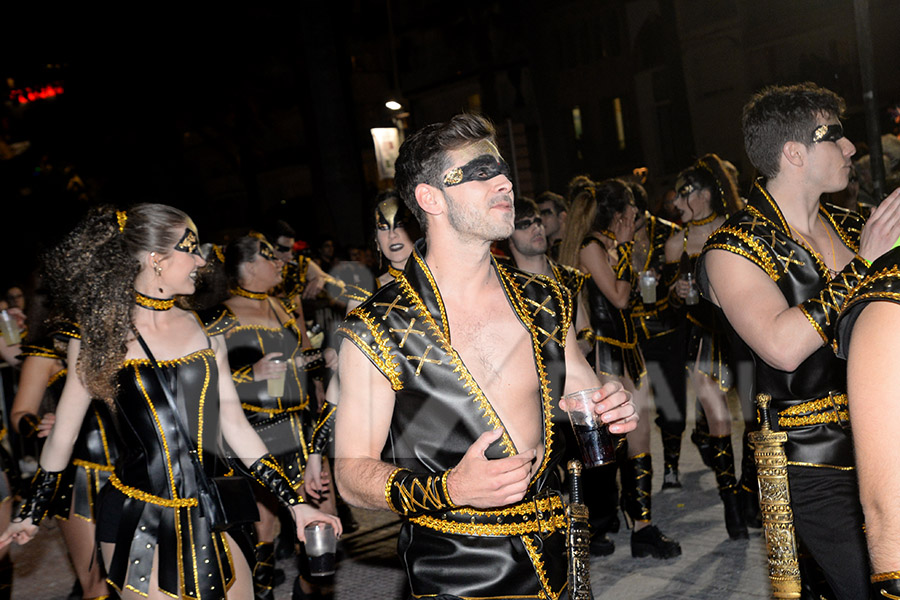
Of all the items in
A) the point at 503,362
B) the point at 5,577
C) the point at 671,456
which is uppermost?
the point at 503,362

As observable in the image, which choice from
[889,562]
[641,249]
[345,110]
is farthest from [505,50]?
[889,562]

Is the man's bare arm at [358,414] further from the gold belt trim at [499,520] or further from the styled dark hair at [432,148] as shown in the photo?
the styled dark hair at [432,148]

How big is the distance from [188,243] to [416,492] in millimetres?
2179

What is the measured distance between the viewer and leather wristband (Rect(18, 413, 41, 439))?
552 cm

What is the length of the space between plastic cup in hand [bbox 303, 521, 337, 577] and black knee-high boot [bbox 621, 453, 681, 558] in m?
3.19

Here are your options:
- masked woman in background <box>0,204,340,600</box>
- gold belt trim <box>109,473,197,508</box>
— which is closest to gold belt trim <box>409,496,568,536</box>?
masked woman in background <box>0,204,340,600</box>

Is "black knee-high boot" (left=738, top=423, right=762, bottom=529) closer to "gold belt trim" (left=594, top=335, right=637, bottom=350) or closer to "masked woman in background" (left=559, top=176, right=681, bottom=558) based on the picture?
"masked woman in background" (left=559, top=176, right=681, bottom=558)

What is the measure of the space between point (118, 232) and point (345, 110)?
1736cm

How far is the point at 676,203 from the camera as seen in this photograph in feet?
24.6

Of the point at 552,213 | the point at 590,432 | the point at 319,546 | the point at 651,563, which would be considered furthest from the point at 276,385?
the point at 552,213

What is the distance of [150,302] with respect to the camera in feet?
13.9

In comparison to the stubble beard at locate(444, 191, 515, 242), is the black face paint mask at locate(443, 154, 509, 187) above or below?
above

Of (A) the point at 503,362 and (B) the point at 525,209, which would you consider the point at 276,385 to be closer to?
(B) the point at 525,209

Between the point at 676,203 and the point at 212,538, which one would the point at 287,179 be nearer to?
the point at 676,203
